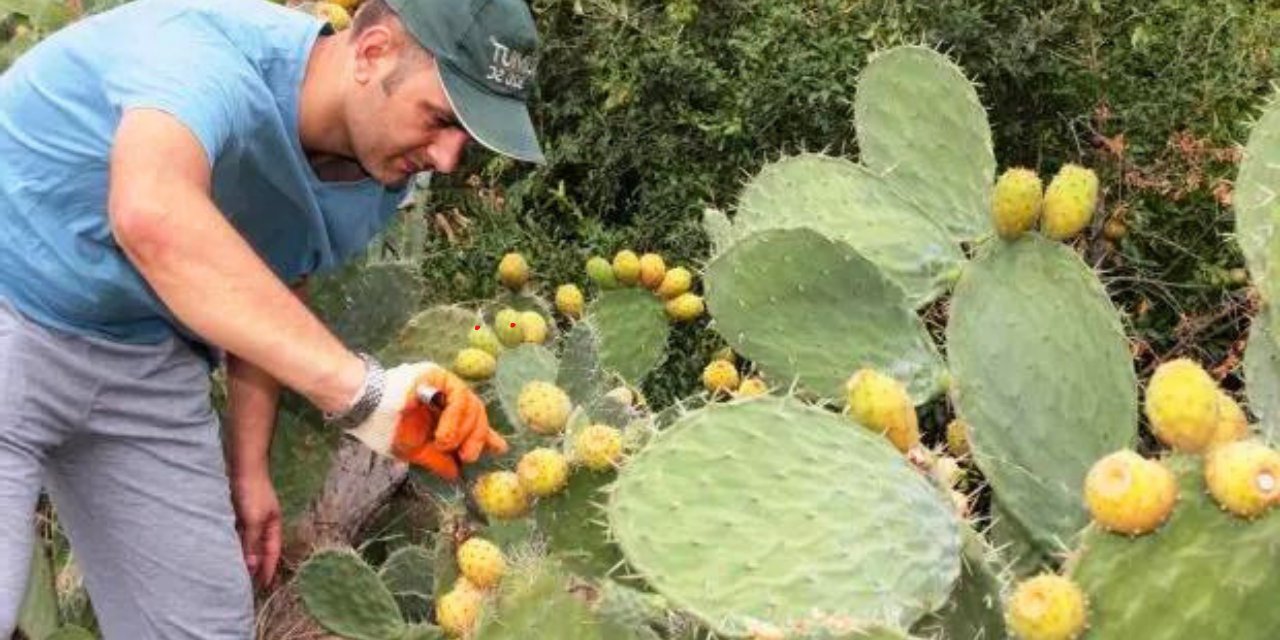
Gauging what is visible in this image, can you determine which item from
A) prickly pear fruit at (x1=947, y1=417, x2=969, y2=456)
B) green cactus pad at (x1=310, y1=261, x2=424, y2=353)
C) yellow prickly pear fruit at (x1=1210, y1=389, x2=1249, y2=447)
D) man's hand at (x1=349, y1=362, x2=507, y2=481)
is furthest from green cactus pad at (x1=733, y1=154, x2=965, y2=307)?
green cactus pad at (x1=310, y1=261, x2=424, y2=353)

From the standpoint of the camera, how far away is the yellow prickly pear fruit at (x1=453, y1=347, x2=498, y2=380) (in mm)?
2178

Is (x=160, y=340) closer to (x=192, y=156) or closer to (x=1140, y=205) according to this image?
(x=192, y=156)

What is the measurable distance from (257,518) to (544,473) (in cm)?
90

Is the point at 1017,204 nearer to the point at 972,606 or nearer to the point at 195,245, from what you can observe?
the point at 972,606

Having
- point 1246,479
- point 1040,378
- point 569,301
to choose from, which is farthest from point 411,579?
point 1246,479

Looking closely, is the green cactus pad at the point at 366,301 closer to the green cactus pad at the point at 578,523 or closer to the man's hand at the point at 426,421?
the man's hand at the point at 426,421

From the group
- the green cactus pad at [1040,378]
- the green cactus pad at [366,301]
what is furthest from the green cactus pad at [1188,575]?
the green cactus pad at [366,301]

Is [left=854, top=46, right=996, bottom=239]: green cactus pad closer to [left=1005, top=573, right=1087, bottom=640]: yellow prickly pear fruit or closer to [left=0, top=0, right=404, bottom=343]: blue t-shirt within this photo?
[left=0, top=0, right=404, bottom=343]: blue t-shirt

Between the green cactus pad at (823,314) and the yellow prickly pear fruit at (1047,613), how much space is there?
0.65 meters

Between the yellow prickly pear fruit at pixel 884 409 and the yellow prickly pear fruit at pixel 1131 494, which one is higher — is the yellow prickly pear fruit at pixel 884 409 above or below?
below

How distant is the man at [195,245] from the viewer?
5.24ft

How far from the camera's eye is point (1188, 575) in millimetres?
A: 995

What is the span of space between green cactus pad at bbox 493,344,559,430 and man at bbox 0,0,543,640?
0.80ft

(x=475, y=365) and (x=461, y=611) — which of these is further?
(x=475, y=365)
